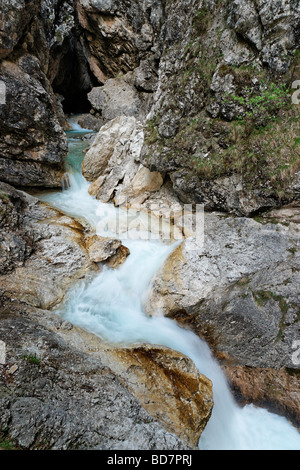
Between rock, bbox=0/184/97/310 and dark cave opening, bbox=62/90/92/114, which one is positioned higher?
dark cave opening, bbox=62/90/92/114

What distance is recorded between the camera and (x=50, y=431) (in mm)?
2928

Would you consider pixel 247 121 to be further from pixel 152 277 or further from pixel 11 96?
pixel 11 96

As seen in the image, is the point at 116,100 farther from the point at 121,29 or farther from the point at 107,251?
the point at 107,251

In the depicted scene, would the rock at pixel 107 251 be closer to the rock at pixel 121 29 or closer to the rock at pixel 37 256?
the rock at pixel 37 256

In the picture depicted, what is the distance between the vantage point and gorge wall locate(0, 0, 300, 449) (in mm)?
4969

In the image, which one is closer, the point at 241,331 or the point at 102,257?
the point at 241,331

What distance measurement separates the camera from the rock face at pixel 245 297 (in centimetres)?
Result: 516

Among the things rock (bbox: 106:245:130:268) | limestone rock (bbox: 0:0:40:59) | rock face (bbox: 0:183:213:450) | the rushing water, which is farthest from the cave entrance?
rock face (bbox: 0:183:213:450)

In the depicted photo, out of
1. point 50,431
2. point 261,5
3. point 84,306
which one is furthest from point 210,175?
point 50,431

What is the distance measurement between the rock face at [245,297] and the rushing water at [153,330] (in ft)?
0.91

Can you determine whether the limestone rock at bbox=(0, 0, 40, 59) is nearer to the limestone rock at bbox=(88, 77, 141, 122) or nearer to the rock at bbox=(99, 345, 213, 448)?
the rock at bbox=(99, 345, 213, 448)

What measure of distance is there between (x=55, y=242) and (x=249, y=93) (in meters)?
7.22

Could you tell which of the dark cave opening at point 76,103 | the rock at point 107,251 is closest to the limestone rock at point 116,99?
the dark cave opening at point 76,103

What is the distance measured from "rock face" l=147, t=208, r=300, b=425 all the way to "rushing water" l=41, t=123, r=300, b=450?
10.9 inches
